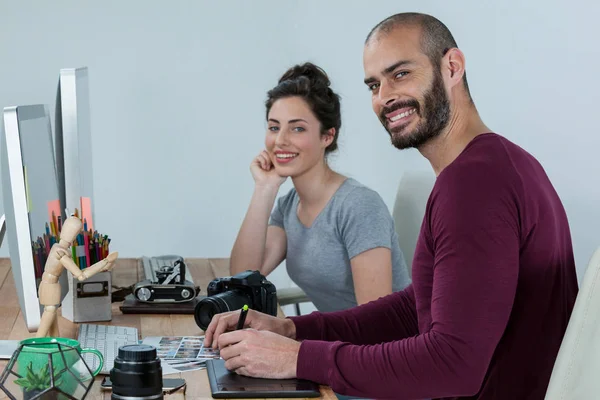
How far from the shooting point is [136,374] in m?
1.29

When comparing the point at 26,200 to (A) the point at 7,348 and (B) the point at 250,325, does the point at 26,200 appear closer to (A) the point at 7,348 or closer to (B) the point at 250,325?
(A) the point at 7,348

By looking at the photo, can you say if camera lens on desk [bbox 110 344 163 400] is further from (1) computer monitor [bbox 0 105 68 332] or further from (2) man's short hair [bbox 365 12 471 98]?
(2) man's short hair [bbox 365 12 471 98]

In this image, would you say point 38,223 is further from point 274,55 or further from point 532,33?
point 274,55

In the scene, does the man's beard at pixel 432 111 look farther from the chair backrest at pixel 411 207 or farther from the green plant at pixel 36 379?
the chair backrest at pixel 411 207

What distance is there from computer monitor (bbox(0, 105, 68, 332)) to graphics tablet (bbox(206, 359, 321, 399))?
1.25 feet

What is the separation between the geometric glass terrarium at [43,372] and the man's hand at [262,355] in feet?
1.06

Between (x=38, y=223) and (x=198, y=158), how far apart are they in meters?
2.57

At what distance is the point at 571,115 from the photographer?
80.9 inches

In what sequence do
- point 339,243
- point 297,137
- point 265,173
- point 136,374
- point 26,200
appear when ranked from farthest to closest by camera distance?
point 265,173 → point 297,137 → point 339,243 → point 26,200 → point 136,374

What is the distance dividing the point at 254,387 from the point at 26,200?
0.54 metres

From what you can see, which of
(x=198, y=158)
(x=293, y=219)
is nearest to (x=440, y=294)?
(x=293, y=219)

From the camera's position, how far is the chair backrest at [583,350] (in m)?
1.21

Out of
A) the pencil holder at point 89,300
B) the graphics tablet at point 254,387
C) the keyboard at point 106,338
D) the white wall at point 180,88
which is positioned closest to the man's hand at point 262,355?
the graphics tablet at point 254,387

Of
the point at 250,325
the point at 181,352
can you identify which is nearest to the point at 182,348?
the point at 181,352
